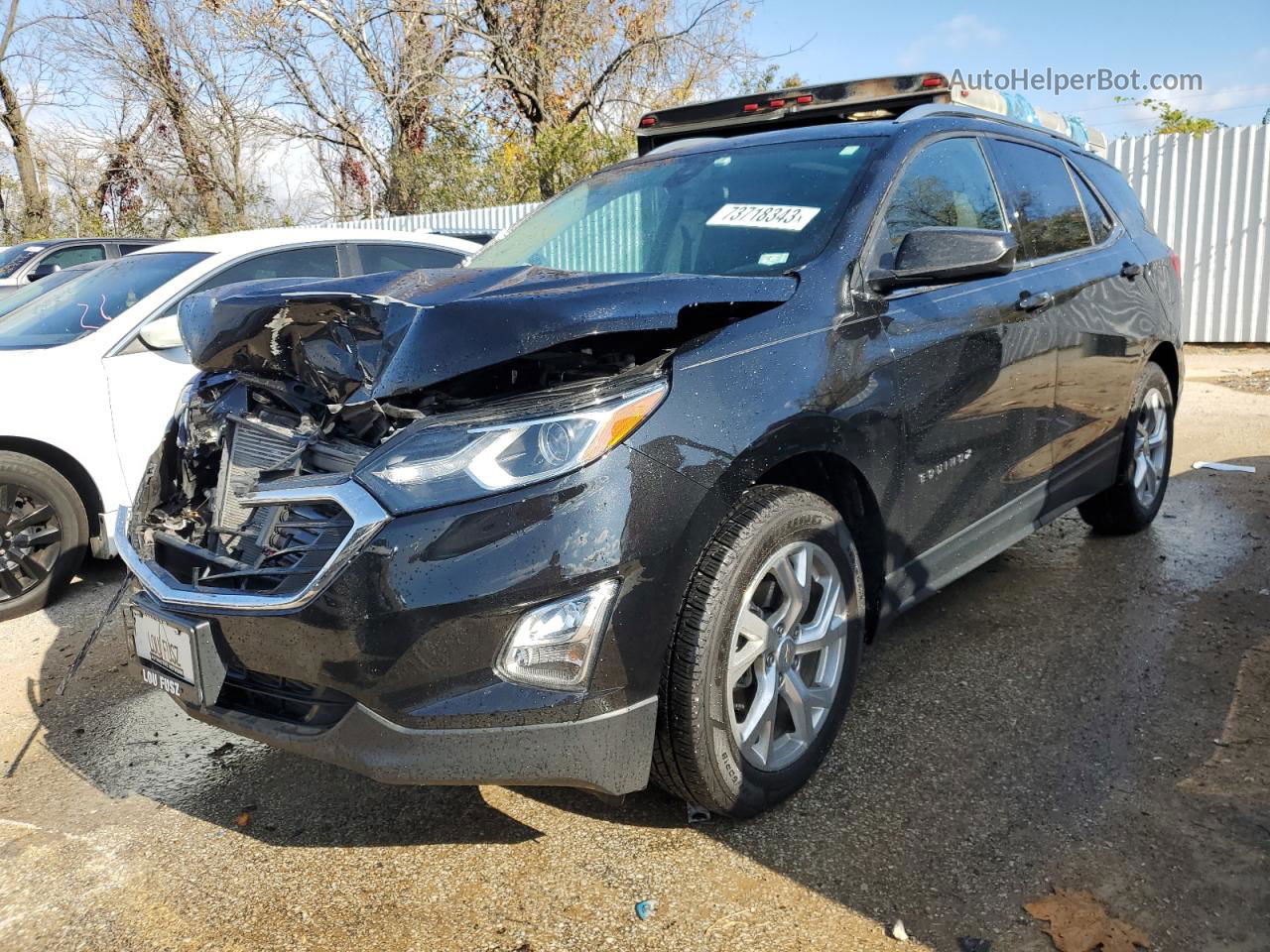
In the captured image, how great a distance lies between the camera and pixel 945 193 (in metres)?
3.31

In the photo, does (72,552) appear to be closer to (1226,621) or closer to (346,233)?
(346,233)

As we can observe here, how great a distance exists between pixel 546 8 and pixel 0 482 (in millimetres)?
15583

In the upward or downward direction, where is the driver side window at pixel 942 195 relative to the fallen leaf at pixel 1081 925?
upward

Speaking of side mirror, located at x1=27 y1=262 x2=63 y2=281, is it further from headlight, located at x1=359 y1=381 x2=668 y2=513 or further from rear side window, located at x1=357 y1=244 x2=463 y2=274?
headlight, located at x1=359 y1=381 x2=668 y2=513

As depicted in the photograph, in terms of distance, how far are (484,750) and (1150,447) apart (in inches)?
157

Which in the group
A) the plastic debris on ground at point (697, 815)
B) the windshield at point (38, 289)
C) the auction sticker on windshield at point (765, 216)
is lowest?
the plastic debris on ground at point (697, 815)

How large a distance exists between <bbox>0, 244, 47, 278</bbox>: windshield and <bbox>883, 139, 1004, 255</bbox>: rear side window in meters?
12.3

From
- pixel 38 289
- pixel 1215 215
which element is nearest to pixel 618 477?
pixel 38 289

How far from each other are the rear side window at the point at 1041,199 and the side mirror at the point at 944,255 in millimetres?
966

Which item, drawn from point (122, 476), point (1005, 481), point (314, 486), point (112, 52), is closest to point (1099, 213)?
point (1005, 481)

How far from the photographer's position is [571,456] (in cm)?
207

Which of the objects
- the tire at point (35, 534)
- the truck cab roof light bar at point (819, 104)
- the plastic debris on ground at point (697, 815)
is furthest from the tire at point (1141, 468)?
the tire at point (35, 534)

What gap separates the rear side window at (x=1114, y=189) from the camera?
4.45 m

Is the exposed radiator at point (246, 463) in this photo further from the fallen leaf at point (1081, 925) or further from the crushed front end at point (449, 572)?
the fallen leaf at point (1081, 925)
